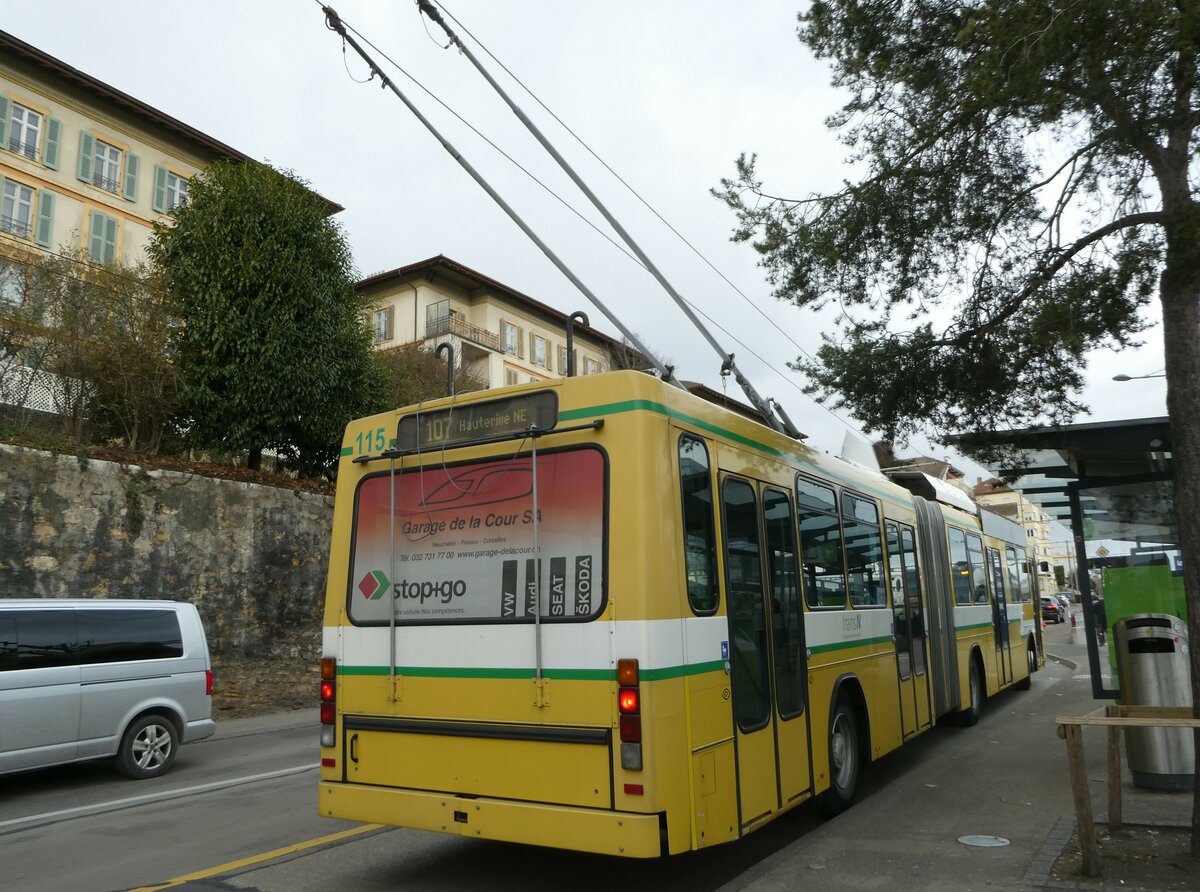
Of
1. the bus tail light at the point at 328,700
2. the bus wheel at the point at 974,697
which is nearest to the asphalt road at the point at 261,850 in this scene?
the bus tail light at the point at 328,700

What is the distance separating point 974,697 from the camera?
12.9 m

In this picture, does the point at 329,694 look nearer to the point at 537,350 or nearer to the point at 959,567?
the point at 959,567

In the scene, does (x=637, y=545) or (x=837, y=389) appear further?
(x=837, y=389)

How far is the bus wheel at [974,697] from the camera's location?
12.6 meters

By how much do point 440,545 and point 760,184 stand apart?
498 centimetres

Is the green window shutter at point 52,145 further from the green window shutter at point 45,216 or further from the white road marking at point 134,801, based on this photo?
the white road marking at point 134,801

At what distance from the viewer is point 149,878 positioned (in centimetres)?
616

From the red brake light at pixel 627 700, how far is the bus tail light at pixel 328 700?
85.3 inches

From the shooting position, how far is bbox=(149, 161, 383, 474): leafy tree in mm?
20016

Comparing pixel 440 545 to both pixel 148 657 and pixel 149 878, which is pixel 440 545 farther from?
pixel 148 657

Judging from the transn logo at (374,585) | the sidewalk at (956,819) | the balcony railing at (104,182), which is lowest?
the sidewalk at (956,819)

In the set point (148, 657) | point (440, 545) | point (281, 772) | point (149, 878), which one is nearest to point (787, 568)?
point (440, 545)

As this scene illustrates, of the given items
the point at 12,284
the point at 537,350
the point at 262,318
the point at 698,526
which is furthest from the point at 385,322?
the point at 698,526

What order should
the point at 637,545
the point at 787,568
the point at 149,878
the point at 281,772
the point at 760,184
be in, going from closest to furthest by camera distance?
1. the point at 637,545
2. the point at 149,878
3. the point at 787,568
4. the point at 760,184
5. the point at 281,772
